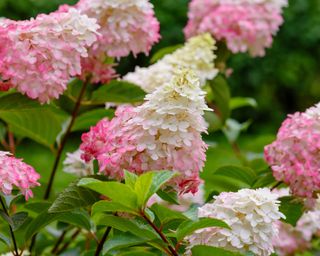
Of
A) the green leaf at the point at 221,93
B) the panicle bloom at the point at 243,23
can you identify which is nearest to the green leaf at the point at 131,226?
the green leaf at the point at 221,93

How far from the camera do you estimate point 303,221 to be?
7.34ft

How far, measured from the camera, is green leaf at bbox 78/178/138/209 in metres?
1.19

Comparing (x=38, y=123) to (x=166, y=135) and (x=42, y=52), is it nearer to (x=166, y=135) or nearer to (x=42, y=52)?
(x=42, y=52)

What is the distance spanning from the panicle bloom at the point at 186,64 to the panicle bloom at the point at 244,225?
2.58ft

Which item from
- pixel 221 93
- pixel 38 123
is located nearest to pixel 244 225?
pixel 38 123

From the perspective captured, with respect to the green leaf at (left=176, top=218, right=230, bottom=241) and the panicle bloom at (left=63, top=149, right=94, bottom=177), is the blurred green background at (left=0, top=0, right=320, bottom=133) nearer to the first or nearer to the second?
the panicle bloom at (left=63, top=149, right=94, bottom=177)

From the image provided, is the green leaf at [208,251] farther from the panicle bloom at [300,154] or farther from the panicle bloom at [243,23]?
the panicle bloom at [243,23]

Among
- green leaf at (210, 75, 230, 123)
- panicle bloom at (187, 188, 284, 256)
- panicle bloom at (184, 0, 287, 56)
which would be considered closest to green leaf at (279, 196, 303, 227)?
panicle bloom at (187, 188, 284, 256)

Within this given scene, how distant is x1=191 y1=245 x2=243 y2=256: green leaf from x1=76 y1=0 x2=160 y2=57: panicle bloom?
0.63 metres

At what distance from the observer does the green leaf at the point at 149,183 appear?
4.03 ft

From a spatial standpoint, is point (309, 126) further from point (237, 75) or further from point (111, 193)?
point (237, 75)

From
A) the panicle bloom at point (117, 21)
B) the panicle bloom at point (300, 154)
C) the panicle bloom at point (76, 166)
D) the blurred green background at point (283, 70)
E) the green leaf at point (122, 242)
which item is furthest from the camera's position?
the blurred green background at point (283, 70)

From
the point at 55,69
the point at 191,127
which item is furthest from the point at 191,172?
the point at 55,69

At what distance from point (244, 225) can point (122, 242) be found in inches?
7.3
